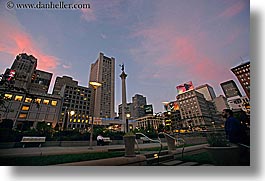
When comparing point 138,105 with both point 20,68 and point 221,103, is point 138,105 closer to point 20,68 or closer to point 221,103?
point 221,103

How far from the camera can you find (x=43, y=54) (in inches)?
193

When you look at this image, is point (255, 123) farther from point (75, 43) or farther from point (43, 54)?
point (43, 54)

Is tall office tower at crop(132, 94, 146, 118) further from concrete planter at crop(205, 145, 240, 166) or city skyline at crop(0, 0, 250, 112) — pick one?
concrete planter at crop(205, 145, 240, 166)

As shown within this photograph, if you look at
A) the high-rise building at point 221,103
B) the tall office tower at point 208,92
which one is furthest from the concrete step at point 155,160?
the tall office tower at point 208,92

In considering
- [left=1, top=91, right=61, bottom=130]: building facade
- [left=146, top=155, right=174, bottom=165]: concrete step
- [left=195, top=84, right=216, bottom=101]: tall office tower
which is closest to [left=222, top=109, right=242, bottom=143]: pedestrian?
[left=146, top=155, right=174, bottom=165]: concrete step

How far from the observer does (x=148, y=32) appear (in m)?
4.98

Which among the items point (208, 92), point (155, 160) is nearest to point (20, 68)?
point (155, 160)

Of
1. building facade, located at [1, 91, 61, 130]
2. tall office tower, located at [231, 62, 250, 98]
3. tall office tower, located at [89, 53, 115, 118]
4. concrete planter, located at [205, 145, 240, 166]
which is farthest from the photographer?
tall office tower, located at [89, 53, 115, 118]

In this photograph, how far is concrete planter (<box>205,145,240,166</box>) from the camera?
2.09 meters

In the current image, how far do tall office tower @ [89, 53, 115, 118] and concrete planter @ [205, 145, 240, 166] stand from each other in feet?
A: 149

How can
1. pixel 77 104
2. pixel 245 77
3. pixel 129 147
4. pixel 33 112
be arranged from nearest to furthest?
pixel 129 147
pixel 245 77
pixel 33 112
pixel 77 104

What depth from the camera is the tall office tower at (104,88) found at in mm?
47469

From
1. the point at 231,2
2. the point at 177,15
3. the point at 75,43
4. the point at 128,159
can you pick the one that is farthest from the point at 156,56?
the point at 128,159

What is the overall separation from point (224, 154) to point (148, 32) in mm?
4282
